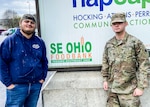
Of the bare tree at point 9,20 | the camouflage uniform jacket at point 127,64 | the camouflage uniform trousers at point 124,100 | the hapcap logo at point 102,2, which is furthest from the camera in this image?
the bare tree at point 9,20

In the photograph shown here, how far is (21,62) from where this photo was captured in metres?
3.62

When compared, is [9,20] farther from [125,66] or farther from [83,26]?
[125,66]

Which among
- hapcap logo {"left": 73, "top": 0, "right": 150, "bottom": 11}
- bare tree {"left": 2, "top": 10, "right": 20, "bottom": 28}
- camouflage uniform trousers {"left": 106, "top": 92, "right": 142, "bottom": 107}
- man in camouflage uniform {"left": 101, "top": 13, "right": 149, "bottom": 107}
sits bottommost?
camouflage uniform trousers {"left": 106, "top": 92, "right": 142, "bottom": 107}

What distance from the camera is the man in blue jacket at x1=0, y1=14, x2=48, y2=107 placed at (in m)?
3.60

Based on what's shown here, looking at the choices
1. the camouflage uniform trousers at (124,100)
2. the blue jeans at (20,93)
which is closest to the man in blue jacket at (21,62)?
the blue jeans at (20,93)

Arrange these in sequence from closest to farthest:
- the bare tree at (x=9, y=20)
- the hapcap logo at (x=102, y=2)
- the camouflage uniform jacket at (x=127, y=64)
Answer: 1. the camouflage uniform jacket at (x=127, y=64)
2. the hapcap logo at (x=102, y=2)
3. the bare tree at (x=9, y=20)

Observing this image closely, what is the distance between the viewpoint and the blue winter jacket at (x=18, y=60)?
141 inches

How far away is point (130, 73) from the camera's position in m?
3.64

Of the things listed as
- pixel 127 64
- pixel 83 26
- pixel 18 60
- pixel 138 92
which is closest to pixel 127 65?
pixel 127 64

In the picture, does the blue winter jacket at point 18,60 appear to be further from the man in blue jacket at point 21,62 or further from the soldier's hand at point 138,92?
the soldier's hand at point 138,92

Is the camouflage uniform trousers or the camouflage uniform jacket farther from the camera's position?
the camouflage uniform trousers

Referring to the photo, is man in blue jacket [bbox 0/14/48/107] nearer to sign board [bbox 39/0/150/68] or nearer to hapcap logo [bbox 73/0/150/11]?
sign board [bbox 39/0/150/68]

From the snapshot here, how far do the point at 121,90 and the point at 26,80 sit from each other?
1.18 meters

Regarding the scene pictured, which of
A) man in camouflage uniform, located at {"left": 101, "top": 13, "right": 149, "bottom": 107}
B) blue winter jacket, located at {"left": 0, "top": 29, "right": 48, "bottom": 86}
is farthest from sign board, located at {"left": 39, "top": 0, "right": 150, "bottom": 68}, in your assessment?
blue winter jacket, located at {"left": 0, "top": 29, "right": 48, "bottom": 86}
